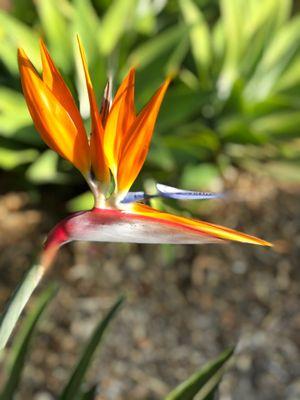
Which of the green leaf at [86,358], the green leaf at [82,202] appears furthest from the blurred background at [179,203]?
the green leaf at [86,358]

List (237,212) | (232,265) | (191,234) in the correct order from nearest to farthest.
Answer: (191,234)
(232,265)
(237,212)

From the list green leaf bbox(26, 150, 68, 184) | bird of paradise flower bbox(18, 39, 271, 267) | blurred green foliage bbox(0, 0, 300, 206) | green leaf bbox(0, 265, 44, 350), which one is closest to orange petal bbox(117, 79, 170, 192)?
bird of paradise flower bbox(18, 39, 271, 267)

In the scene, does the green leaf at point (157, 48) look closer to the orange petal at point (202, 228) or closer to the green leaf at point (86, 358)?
the green leaf at point (86, 358)

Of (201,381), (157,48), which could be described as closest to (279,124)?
(157,48)

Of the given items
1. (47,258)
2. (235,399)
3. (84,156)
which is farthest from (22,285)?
(235,399)

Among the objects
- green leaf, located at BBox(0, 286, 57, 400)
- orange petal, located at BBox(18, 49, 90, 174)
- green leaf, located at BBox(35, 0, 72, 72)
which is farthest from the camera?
green leaf, located at BBox(35, 0, 72, 72)

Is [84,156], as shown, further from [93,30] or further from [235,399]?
[93,30]

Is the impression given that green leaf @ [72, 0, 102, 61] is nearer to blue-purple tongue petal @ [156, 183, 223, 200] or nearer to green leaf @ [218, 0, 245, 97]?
green leaf @ [218, 0, 245, 97]
